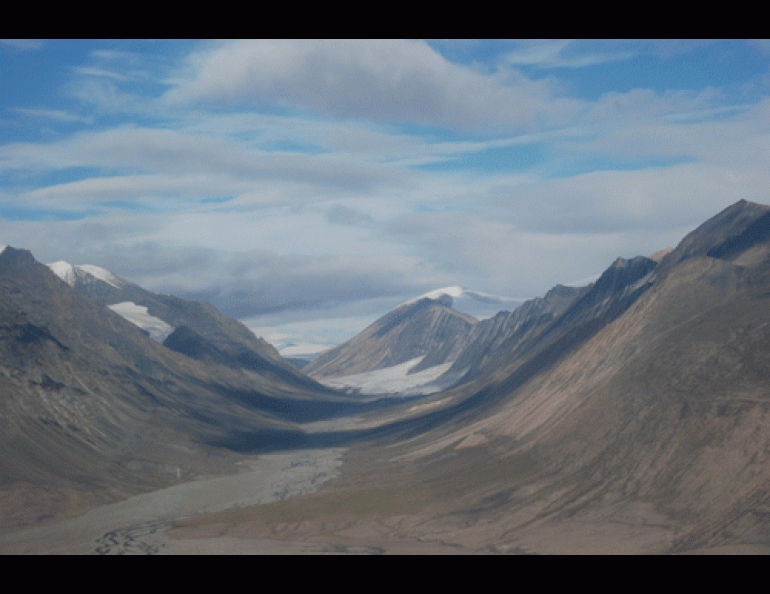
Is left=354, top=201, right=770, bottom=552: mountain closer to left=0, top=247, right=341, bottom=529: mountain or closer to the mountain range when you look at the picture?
the mountain range

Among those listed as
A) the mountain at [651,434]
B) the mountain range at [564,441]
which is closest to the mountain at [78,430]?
the mountain range at [564,441]

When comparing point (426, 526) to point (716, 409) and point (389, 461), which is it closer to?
point (716, 409)

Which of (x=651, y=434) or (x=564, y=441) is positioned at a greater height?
(x=651, y=434)

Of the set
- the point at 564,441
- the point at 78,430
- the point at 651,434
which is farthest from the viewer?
the point at 78,430

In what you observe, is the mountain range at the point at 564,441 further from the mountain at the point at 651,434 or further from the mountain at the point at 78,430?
the mountain at the point at 78,430

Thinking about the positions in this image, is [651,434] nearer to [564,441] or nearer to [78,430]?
[564,441]

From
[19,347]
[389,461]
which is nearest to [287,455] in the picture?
[389,461]

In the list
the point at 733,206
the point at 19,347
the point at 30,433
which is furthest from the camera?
the point at 19,347

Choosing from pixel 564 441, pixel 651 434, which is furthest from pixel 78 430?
pixel 651 434

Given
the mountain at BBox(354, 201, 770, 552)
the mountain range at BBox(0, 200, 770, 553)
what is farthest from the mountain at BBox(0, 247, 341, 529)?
the mountain at BBox(354, 201, 770, 552)
